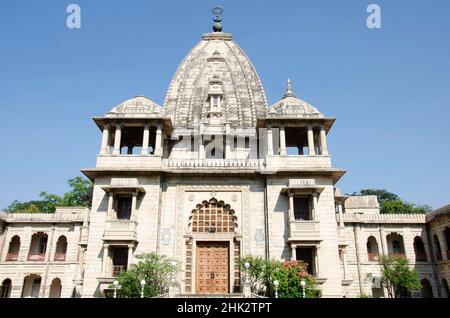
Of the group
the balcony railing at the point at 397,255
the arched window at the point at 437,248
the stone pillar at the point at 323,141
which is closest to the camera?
the stone pillar at the point at 323,141

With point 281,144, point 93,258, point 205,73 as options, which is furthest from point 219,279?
point 205,73

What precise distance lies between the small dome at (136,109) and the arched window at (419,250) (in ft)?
90.4

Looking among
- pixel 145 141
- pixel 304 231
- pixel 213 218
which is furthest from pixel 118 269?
pixel 304 231

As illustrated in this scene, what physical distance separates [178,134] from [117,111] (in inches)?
381

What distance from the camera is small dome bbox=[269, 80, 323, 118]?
2453 cm

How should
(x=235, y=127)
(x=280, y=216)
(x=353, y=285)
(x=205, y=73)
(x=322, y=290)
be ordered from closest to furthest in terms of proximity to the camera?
(x=322, y=290) < (x=280, y=216) < (x=353, y=285) < (x=235, y=127) < (x=205, y=73)

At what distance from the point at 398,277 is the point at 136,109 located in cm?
2544

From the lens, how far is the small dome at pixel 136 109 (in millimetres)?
24297

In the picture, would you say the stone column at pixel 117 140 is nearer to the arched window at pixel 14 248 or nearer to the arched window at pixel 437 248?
the arched window at pixel 14 248

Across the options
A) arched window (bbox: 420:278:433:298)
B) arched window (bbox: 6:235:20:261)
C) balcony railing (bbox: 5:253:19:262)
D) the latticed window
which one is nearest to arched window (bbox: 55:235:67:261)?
balcony railing (bbox: 5:253:19:262)

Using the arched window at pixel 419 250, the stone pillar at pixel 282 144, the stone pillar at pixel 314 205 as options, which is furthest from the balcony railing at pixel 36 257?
the arched window at pixel 419 250

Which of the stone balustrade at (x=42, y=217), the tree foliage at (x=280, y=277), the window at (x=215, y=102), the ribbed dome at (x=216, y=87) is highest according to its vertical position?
the ribbed dome at (x=216, y=87)

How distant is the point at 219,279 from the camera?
2206 centimetres
